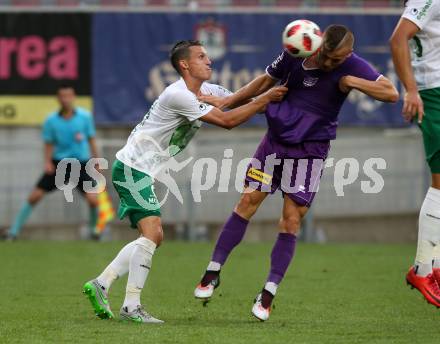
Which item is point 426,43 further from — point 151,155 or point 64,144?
point 64,144

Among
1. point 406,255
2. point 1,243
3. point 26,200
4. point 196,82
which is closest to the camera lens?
point 196,82

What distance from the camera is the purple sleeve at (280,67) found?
8.09 m

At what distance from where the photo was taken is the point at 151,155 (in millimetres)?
8188

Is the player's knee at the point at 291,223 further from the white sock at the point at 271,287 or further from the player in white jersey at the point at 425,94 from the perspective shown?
the player in white jersey at the point at 425,94

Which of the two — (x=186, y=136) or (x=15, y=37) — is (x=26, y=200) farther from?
(x=186, y=136)

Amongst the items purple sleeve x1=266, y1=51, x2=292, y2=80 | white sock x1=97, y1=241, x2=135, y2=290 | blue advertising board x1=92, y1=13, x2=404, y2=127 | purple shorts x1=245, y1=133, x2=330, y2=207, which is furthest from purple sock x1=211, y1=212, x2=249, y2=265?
blue advertising board x1=92, y1=13, x2=404, y2=127

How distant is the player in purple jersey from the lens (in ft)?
25.9

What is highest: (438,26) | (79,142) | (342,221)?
(438,26)

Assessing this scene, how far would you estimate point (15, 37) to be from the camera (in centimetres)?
1727

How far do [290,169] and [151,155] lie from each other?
1016 millimetres

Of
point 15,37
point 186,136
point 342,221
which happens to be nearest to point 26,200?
point 15,37

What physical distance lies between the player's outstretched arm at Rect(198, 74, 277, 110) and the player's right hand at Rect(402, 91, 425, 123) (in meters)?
1.45

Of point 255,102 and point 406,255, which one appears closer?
point 255,102

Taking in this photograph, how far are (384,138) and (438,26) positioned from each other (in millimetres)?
9870
